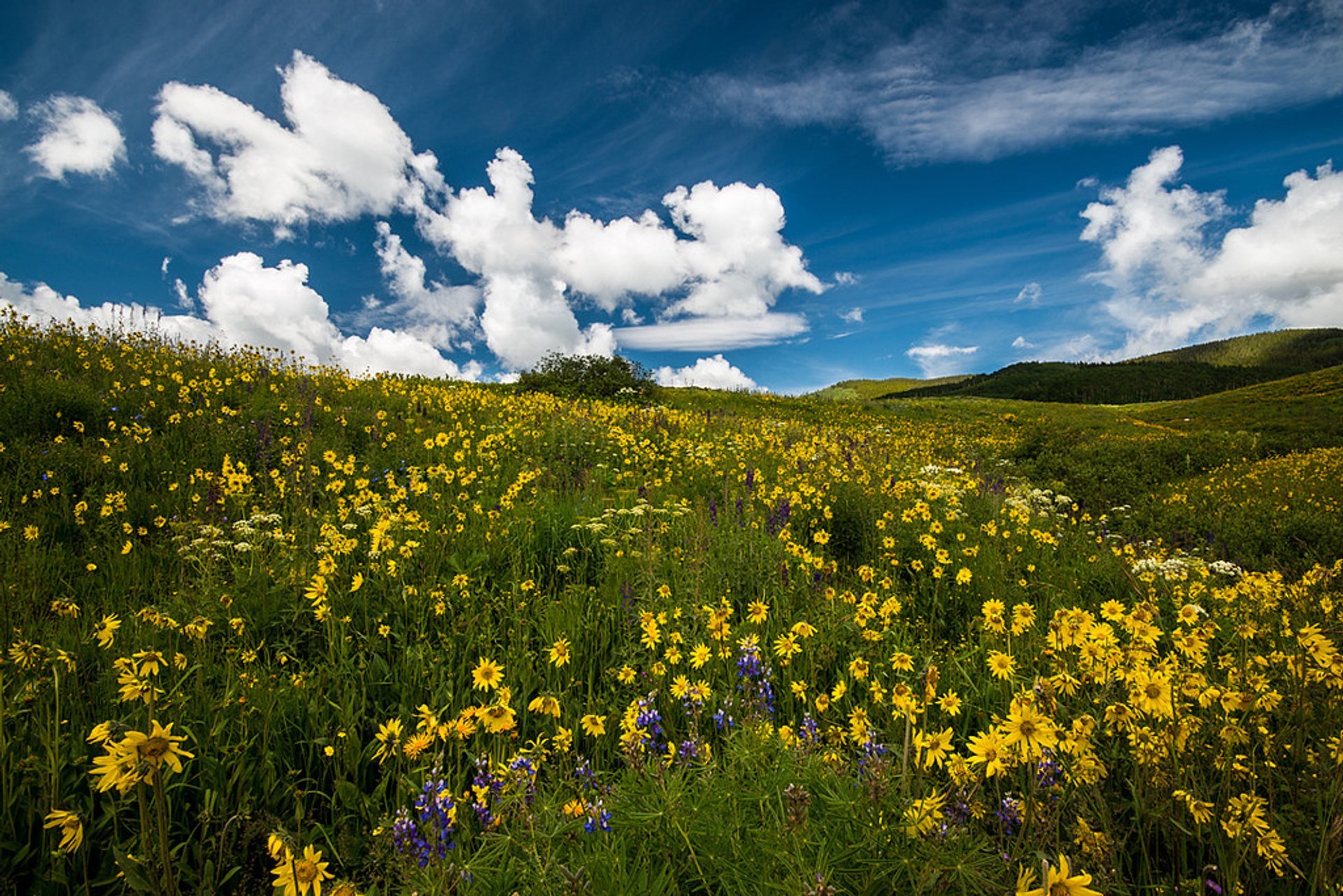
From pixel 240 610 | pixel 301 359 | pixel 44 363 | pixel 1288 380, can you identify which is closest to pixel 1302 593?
pixel 240 610

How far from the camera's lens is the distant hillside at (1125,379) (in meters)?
129

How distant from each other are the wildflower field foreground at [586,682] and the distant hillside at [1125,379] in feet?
389

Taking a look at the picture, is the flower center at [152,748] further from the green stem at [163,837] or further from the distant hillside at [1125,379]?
the distant hillside at [1125,379]

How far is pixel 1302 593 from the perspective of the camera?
155 inches

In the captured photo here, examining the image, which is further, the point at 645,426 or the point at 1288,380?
the point at 1288,380

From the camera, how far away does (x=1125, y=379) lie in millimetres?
139375

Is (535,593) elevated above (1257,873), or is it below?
above

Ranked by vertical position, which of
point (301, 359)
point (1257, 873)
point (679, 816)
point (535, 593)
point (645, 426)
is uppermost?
point (301, 359)

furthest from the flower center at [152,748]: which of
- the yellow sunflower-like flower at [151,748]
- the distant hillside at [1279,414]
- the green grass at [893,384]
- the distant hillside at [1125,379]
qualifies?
the green grass at [893,384]

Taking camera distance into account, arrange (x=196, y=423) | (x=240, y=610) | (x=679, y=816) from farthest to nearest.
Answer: (x=196, y=423) < (x=240, y=610) < (x=679, y=816)

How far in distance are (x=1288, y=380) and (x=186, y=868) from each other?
2200 inches

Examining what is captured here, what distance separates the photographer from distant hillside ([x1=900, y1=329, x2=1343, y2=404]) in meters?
129

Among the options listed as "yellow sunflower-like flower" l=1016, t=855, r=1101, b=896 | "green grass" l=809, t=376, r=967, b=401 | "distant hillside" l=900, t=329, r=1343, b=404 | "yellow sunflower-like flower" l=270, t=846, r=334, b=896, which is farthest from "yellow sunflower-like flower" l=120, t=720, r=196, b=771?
"green grass" l=809, t=376, r=967, b=401

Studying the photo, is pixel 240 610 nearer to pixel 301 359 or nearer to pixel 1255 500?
pixel 301 359
